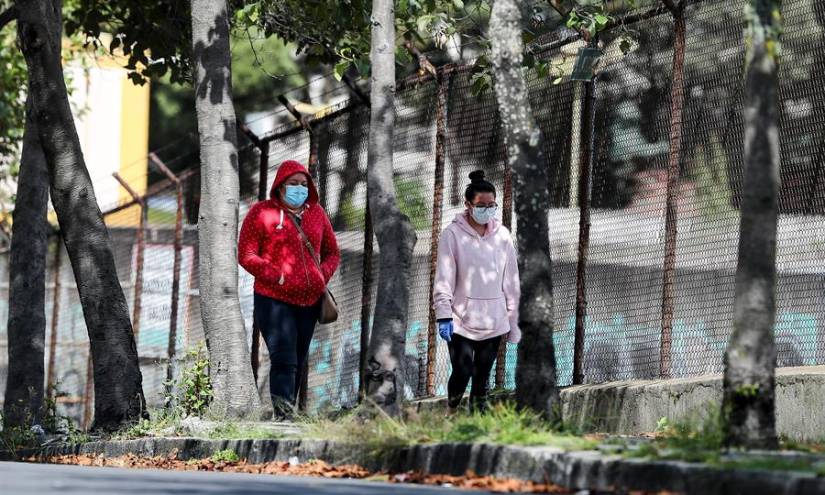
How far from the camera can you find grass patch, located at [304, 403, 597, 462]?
7.41m

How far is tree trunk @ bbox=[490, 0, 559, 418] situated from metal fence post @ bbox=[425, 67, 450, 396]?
376 cm

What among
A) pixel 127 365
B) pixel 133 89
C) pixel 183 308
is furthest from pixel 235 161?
pixel 133 89

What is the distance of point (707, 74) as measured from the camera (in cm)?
978

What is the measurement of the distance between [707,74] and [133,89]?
3515cm

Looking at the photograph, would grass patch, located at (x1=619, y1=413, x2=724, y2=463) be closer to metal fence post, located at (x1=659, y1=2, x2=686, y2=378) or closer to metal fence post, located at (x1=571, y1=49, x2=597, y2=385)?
metal fence post, located at (x1=659, y1=2, x2=686, y2=378)

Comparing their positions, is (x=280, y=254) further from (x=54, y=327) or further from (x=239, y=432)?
(x=54, y=327)

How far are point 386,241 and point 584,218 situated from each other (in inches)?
63.3

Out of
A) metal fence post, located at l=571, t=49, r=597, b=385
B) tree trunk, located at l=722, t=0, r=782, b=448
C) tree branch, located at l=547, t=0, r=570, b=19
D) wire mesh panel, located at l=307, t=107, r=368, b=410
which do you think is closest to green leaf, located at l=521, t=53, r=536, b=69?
tree branch, located at l=547, t=0, r=570, b=19

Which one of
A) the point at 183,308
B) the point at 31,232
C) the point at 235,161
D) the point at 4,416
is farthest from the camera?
the point at 183,308

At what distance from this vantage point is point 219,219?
11.2m

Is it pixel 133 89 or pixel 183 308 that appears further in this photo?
pixel 133 89

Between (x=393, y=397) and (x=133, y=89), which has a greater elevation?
(x=133, y=89)

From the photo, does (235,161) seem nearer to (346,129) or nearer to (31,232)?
(346,129)

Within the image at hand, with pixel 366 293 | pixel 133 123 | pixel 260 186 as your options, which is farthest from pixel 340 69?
pixel 133 123
